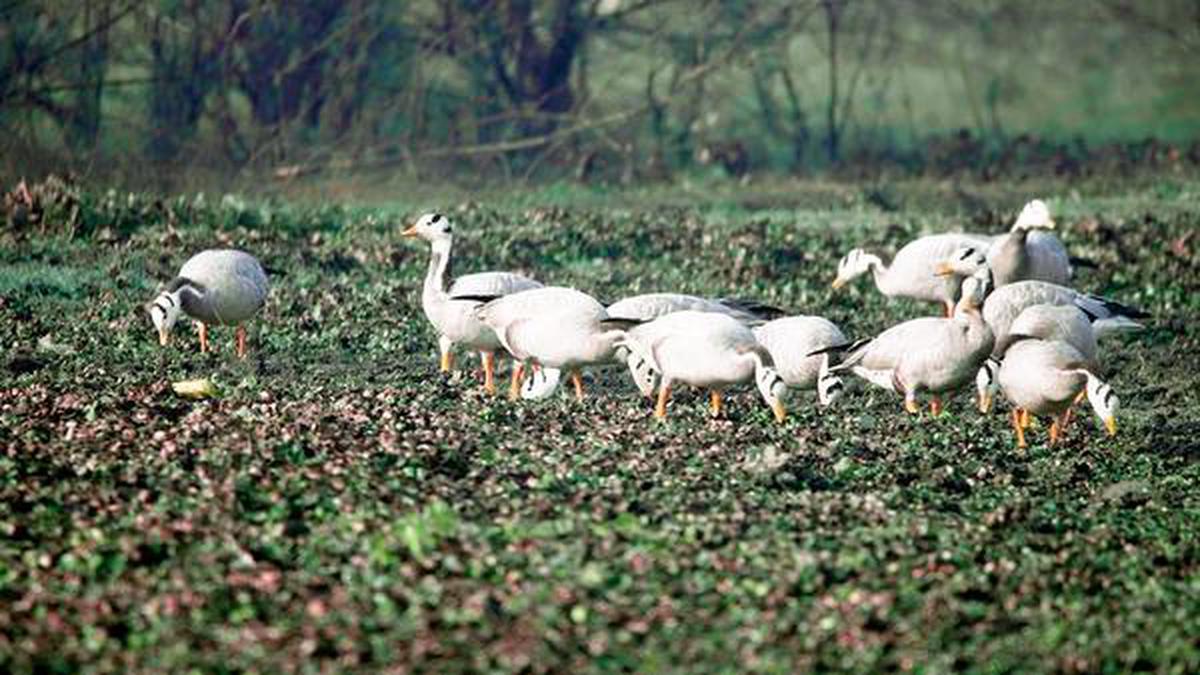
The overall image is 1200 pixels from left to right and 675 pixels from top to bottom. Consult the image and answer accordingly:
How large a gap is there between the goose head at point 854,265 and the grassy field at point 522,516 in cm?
77

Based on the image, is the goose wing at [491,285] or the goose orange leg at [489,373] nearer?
the goose orange leg at [489,373]

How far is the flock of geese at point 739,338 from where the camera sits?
1099 cm

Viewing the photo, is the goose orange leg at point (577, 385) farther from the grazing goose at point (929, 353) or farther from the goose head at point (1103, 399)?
the goose head at point (1103, 399)

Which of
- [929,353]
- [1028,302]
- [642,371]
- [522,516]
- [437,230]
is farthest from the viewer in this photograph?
[437,230]

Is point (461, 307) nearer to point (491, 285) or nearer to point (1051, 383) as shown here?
point (491, 285)

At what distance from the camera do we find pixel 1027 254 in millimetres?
14797

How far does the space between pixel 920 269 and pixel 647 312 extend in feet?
11.6

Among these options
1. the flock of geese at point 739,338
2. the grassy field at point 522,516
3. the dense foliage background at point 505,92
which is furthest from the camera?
the dense foliage background at point 505,92

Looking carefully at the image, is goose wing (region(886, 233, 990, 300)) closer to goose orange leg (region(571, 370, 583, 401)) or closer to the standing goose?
the standing goose

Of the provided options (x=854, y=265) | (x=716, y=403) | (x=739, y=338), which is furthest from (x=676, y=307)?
(x=854, y=265)

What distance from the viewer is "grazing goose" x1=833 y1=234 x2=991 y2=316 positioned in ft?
48.4

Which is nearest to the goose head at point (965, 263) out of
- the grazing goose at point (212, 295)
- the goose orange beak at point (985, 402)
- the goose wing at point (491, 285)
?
the goose orange beak at point (985, 402)

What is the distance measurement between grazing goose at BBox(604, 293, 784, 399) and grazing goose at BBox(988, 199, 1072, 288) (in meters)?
2.83

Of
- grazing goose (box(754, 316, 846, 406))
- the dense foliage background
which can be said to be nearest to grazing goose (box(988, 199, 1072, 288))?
grazing goose (box(754, 316, 846, 406))
